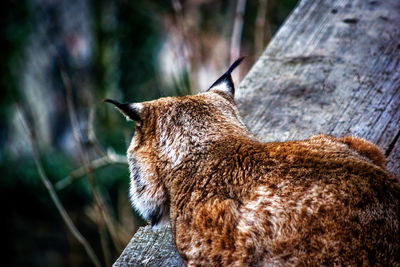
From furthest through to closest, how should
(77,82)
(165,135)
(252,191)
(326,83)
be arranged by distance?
(77,82) → (326,83) → (165,135) → (252,191)

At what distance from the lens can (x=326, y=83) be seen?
7.63ft

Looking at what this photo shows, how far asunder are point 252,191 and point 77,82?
5.34 metres

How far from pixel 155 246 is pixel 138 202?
350 millimetres

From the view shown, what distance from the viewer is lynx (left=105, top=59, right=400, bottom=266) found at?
4.52 feet

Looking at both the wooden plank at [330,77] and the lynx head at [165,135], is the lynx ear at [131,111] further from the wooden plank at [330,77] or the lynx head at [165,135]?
the wooden plank at [330,77]

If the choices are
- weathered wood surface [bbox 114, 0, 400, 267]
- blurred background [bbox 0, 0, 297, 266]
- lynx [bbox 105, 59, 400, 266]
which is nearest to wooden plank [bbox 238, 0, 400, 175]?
weathered wood surface [bbox 114, 0, 400, 267]

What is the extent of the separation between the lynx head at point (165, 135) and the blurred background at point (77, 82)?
3016mm

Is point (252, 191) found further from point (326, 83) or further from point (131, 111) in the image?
point (326, 83)

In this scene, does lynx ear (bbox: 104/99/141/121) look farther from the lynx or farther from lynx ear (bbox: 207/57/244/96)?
lynx ear (bbox: 207/57/244/96)

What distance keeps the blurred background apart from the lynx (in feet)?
10.2

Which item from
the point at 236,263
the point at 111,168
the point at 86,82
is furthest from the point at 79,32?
the point at 236,263

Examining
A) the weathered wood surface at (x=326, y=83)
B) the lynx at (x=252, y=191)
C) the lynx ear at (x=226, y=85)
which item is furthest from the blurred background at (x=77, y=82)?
the lynx at (x=252, y=191)

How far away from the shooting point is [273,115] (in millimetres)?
2248

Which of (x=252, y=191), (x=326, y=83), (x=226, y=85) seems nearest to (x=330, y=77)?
(x=326, y=83)
